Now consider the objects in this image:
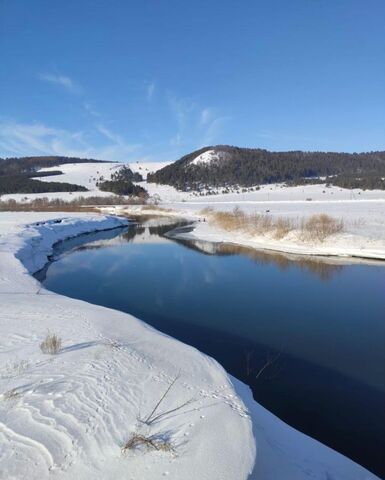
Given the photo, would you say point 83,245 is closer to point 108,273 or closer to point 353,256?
point 108,273

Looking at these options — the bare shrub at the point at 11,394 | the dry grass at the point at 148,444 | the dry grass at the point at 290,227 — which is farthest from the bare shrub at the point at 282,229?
the dry grass at the point at 148,444

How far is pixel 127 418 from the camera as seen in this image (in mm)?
4375

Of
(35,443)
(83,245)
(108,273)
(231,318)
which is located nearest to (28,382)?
(35,443)

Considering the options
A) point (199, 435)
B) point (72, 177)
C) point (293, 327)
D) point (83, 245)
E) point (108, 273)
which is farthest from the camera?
point (72, 177)

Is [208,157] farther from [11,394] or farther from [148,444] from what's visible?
[148,444]

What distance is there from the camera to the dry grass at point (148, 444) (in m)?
3.78

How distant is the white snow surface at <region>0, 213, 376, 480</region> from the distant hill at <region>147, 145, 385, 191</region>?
9859cm

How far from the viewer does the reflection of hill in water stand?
1609 centimetres

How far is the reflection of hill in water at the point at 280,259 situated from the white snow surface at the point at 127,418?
→ 32.9 feet

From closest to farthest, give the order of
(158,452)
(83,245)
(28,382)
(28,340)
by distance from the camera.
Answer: (158,452)
(28,382)
(28,340)
(83,245)

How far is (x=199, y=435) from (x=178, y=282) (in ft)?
34.1

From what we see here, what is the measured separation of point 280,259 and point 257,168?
10734 cm

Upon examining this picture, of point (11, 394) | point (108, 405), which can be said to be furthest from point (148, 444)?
point (11, 394)

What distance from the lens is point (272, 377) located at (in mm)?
6973
